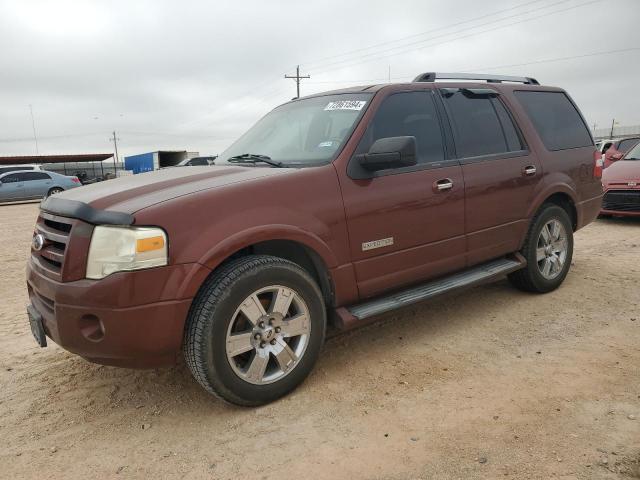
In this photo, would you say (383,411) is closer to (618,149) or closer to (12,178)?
(618,149)

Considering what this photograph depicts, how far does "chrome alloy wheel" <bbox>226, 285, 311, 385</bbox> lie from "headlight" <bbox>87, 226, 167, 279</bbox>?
551 millimetres

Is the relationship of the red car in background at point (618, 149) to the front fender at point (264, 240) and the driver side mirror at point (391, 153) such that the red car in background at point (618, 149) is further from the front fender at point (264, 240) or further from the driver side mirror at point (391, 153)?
the front fender at point (264, 240)

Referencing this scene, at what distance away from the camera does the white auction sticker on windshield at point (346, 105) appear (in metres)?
3.61

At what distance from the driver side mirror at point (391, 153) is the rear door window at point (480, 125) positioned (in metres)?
0.90

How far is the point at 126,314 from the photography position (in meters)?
2.54

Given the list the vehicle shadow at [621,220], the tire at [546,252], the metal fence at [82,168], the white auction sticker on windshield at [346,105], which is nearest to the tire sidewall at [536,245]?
the tire at [546,252]

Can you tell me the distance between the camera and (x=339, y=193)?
3.21 m

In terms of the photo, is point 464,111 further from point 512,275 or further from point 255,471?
point 255,471

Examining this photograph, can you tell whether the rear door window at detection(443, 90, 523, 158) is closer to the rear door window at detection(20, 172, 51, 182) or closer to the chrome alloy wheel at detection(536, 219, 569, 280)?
the chrome alloy wheel at detection(536, 219, 569, 280)

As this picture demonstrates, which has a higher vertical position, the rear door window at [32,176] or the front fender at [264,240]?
the front fender at [264,240]

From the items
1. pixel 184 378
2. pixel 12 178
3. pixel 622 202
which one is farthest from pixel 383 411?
pixel 12 178

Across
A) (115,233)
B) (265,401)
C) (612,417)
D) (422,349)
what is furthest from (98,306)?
(612,417)

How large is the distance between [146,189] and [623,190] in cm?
858

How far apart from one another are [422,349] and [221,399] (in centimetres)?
155
